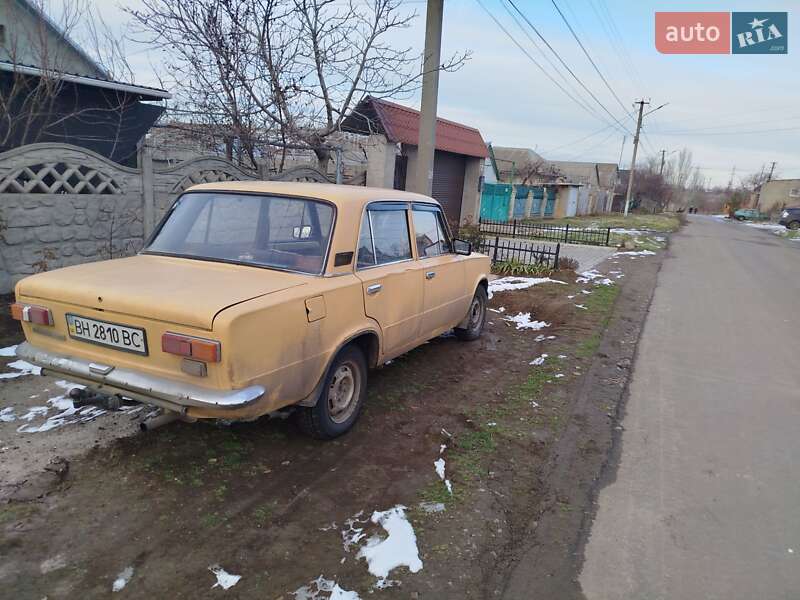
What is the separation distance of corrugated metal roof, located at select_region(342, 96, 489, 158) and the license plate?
28.1ft

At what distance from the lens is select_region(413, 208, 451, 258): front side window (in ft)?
16.1

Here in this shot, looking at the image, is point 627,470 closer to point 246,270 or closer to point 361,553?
point 361,553

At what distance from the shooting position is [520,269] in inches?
451

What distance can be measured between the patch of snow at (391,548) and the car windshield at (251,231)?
62.9 inches

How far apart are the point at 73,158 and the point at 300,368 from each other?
509cm

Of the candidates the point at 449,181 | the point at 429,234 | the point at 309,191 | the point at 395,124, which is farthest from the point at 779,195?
the point at 309,191

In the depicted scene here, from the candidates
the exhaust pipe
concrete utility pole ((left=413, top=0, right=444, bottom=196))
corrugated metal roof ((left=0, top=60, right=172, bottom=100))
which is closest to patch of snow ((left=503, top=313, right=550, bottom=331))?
concrete utility pole ((left=413, top=0, right=444, bottom=196))

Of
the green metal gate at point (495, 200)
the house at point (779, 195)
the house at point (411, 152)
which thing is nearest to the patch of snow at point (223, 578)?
the house at point (411, 152)

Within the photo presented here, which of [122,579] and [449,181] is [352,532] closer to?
[122,579]

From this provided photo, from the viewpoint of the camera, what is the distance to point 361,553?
8.83ft

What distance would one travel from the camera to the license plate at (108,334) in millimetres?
2924

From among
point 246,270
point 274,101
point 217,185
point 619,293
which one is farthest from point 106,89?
point 619,293

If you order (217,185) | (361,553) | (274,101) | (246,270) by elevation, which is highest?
(274,101)

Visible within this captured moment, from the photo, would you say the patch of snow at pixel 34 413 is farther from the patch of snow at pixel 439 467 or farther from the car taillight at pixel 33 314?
the patch of snow at pixel 439 467
